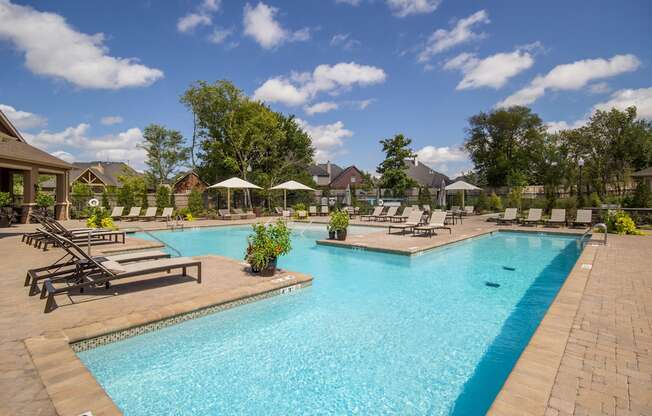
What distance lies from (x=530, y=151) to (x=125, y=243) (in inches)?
1662

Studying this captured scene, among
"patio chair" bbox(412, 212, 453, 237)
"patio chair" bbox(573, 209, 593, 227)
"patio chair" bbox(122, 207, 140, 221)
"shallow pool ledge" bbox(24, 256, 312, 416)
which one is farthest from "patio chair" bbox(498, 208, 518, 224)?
"patio chair" bbox(122, 207, 140, 221)

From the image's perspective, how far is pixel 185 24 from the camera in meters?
13.4

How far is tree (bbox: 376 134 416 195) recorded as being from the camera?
32.0 meters

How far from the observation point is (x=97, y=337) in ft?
11.7

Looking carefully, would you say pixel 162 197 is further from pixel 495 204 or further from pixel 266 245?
pixel 495 204

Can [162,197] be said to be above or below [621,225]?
above

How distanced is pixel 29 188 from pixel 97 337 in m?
16.8

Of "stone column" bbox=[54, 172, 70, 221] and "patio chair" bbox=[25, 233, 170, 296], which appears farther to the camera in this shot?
"stone column" bbox=[54, 172, 70, 221]

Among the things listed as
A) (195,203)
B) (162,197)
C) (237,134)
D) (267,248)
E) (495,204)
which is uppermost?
(237,134)

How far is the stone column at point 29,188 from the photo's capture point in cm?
1553

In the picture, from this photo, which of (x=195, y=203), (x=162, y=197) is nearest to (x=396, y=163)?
(x=195, y=203)

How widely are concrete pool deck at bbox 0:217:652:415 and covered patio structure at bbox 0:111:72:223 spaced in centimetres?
1113

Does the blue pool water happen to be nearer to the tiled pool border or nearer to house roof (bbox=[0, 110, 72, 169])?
the tiled pool border

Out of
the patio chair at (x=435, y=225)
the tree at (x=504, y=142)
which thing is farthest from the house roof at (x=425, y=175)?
the patio chair at (x=435, y=225)
